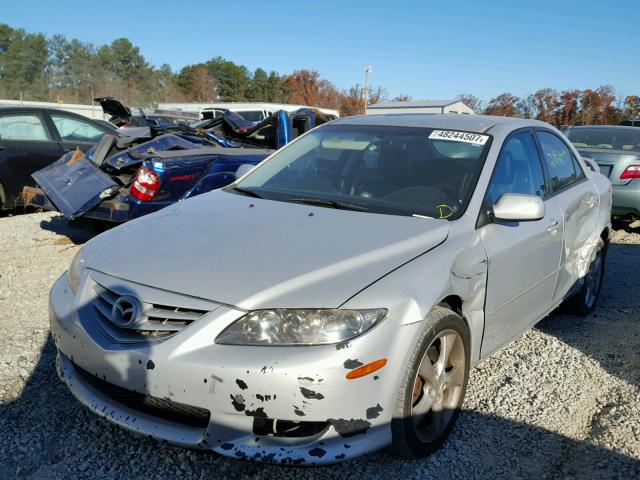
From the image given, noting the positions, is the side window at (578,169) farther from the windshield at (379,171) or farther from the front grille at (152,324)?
the front grille at (152,324)

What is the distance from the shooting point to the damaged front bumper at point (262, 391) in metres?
2.10

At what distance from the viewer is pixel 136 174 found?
5566mm

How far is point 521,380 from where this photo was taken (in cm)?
348

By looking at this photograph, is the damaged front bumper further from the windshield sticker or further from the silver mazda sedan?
the windshield sticker

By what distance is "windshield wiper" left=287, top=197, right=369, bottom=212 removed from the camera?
3.14 m

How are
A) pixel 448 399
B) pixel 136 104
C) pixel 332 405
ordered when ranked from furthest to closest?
pixel 136 104 → pixel 448 399 → pixel 332 405

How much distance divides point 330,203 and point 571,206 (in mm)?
1887

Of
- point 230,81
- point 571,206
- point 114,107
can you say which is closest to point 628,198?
point 571,206

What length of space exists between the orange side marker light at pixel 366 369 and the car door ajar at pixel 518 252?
975 mm

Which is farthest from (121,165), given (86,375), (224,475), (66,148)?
(224,475)

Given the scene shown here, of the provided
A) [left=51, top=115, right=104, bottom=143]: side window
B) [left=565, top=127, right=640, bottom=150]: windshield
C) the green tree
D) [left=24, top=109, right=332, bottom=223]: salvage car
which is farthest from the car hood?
the green tree

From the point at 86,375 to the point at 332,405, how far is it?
3.89ft

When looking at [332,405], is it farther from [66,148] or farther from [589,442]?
[66,148]

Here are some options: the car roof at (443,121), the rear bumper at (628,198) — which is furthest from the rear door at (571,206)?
the rear bumper at (628,198)
